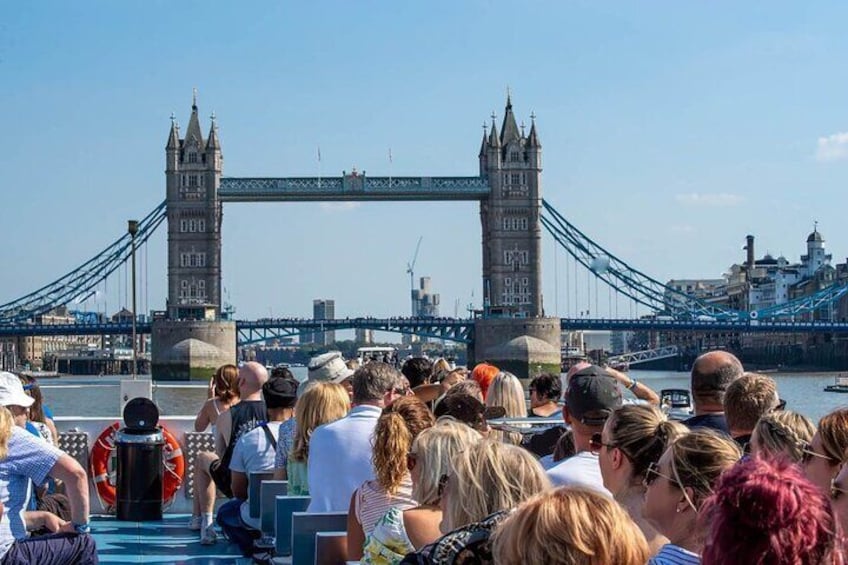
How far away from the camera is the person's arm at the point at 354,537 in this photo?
13.5ft

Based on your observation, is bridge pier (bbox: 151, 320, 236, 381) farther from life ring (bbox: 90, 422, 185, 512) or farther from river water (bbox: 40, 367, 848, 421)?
life ring (bbox: 90, 422, 185, 512)

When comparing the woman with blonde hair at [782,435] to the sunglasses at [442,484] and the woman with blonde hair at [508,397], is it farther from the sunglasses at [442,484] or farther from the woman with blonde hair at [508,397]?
the woman with blonde hair at [508,397]

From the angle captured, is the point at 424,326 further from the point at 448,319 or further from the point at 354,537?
the point at 354,537

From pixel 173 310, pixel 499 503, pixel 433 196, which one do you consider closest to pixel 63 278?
pixel 173 310

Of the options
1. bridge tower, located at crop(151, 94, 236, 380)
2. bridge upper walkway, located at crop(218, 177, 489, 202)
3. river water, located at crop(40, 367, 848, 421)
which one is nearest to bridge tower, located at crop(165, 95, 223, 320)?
bridge tower, located at crop(151, 94, 236, 380)

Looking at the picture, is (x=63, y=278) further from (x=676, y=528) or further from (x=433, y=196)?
(x=676, y=528)

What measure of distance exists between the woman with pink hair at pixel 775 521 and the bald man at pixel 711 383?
2.77 m

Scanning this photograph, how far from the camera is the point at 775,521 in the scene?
203 centimetres

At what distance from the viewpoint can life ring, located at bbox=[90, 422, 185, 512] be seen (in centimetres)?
793

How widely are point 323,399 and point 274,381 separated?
1.07 m

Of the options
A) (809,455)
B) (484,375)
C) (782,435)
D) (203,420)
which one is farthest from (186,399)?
(809,455)

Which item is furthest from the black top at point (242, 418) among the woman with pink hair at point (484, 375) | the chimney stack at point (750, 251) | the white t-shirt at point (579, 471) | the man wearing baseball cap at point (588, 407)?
the chimney stack at point (750, 251)

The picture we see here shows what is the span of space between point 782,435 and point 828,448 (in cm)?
32

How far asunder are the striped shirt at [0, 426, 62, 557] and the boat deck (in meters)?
2.08
